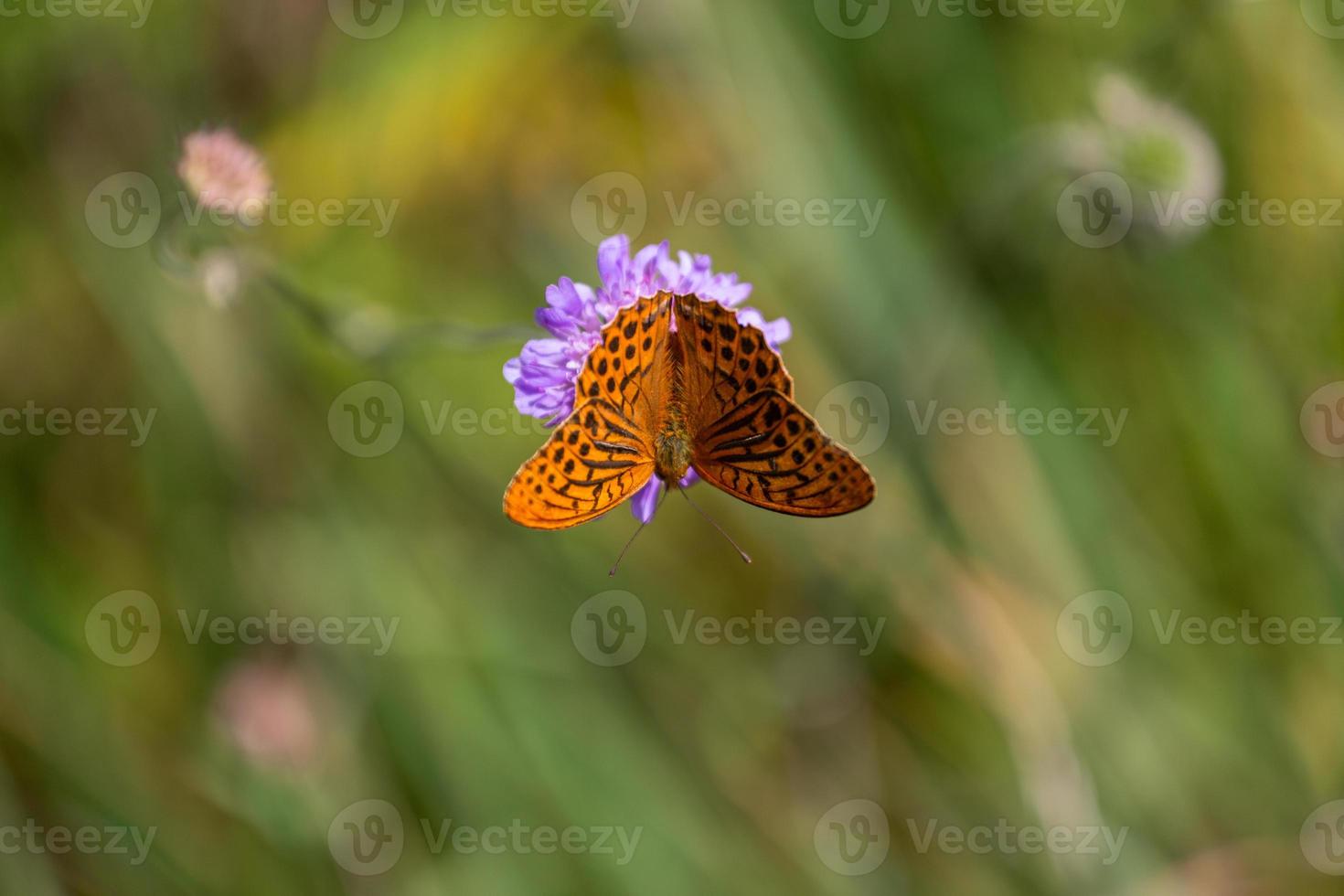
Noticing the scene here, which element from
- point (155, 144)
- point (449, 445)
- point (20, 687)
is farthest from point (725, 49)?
point (20, 687)

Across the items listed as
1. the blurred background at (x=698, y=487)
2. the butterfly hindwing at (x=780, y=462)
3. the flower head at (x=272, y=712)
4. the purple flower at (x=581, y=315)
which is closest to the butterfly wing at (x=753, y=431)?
the butterfly hindwing at (x=780, y=462)

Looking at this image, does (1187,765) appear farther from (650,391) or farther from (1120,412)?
(650,391)

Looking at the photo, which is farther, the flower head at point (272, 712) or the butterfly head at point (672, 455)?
the flower head at point (272, 712)

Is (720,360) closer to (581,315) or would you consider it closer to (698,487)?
(581,315)

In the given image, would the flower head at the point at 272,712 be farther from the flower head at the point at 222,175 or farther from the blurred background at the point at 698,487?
the flower head at the point at 222,175

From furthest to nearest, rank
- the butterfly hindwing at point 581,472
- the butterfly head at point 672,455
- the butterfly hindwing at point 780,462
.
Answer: the butterfly head at point 672,455
the butterfly hindwing at point 780,462
the butterfly hindwing at point 581,472

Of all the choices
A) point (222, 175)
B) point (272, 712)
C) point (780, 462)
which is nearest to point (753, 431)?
point (780, 462)

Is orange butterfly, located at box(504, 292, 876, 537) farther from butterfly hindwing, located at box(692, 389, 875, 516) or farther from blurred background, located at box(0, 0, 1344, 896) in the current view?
blurred background, located at box(0, 0, 1344, 896)
